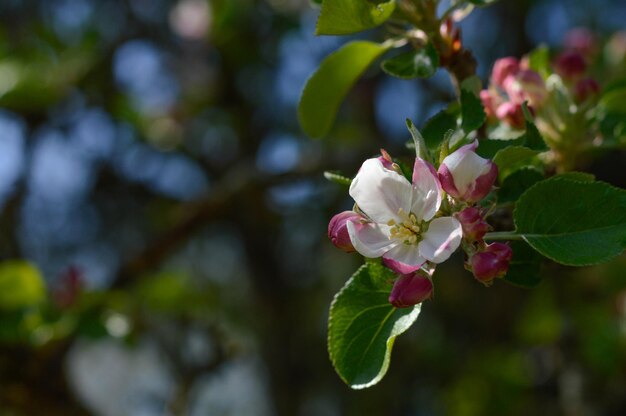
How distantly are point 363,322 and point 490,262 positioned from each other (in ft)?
0.46

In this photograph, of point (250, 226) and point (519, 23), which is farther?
point (250, 226)

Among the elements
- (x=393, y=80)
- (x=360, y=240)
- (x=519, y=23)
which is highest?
(x=360, y=240)

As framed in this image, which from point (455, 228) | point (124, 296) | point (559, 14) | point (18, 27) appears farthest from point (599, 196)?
point (18, 27)

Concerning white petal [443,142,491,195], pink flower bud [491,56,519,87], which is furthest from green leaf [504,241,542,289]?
pink flower bud [491,56,519,87]

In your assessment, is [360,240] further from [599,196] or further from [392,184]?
[599,196]

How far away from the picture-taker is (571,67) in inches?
41.8

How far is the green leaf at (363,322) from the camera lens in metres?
0.73

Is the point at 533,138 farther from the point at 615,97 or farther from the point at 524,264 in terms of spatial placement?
the point at 615,97

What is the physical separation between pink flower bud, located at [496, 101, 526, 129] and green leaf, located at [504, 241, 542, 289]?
0.17m

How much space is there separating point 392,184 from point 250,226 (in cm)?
268

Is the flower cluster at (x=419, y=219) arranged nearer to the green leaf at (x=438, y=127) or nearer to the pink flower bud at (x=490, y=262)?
the pink flower bud at (x=490, y=262)

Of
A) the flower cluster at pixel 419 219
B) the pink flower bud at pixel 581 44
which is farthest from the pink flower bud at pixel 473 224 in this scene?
the pink flower bud at pixel 581 44

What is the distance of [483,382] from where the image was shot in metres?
2.63

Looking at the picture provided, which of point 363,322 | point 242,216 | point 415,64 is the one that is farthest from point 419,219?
point 242,216
